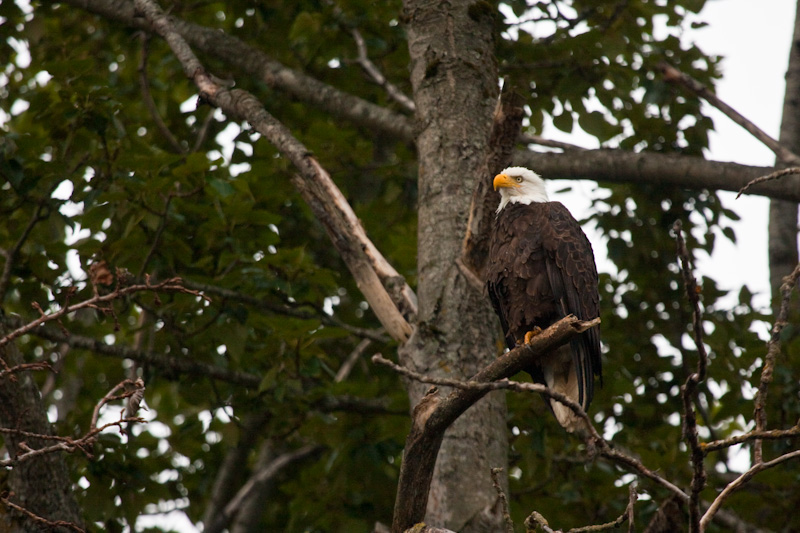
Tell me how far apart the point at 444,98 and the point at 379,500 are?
9.14 ft

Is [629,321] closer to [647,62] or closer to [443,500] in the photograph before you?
[647,62]

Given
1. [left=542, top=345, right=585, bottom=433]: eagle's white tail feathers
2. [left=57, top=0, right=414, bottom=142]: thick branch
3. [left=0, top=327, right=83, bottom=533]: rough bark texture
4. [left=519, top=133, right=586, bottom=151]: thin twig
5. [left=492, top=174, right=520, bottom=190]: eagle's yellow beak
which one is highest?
[left=57, top=0, right=414, bottom=142]: thick branch

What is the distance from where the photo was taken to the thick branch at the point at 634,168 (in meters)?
4.35

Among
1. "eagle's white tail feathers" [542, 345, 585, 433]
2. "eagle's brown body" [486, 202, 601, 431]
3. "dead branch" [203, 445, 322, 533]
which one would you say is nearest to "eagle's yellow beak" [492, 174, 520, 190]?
"eagle's brown body" [486, 202, 601, 431]

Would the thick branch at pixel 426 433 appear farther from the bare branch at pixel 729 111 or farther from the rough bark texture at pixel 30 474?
the bare branch at pixel 729 111

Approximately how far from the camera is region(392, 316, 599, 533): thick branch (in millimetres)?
2627

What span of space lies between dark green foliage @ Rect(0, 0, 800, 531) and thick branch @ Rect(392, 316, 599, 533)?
1.52 m

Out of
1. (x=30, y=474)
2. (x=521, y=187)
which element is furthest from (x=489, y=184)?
(x=30, y=474)

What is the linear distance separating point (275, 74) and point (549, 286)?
2.25 metres

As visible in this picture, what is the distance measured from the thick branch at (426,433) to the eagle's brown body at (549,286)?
952 millimetres

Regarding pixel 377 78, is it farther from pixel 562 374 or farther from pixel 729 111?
pixel 562 374

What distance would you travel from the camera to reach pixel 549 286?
3.83 metres

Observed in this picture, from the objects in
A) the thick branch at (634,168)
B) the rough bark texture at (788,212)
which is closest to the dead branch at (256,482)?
the thick branch at (634,168)

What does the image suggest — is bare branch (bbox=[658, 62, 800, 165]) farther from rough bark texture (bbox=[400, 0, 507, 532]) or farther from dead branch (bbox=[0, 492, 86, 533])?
dead branch (bbox=[0, 492, 86, 533])
